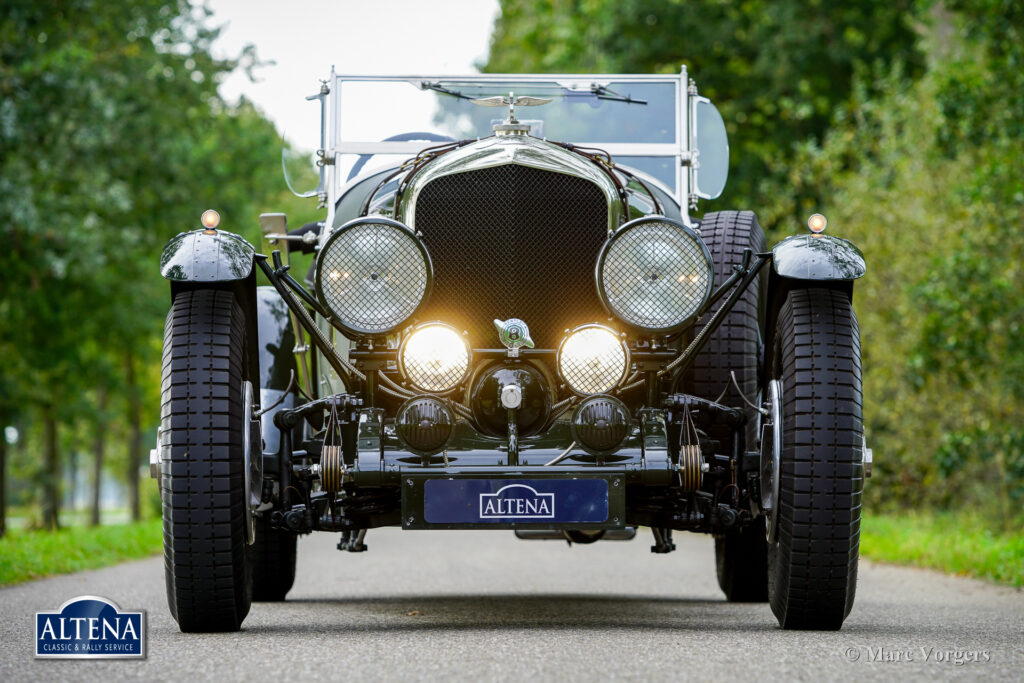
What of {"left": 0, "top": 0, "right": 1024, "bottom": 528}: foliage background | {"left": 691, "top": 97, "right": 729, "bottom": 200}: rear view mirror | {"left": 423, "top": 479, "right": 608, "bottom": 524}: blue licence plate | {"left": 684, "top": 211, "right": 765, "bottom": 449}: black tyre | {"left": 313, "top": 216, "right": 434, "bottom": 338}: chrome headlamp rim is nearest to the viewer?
Result: {"left": 423, "top": 479, "right": 608, "bottom": 524}: blue licence plate

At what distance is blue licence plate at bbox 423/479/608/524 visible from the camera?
5105mm

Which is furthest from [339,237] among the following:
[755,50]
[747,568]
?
[755,50]

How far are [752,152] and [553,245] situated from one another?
17.1m

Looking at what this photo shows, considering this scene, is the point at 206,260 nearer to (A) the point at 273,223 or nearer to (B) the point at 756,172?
(A) the point at 273,223

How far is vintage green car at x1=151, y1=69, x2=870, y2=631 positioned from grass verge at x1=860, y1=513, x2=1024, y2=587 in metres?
3.20

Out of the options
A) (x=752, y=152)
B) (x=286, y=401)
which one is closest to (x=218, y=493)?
(x=286, y=401)

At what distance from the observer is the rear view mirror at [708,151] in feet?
24.2

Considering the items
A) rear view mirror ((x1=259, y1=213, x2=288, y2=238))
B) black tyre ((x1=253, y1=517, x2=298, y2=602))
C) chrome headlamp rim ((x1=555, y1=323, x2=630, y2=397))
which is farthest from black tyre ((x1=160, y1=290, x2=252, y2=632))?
black tyre ((x1=253, y1=517, x2=298, y2=602))

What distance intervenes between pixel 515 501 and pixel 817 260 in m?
1.43

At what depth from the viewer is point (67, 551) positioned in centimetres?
1047

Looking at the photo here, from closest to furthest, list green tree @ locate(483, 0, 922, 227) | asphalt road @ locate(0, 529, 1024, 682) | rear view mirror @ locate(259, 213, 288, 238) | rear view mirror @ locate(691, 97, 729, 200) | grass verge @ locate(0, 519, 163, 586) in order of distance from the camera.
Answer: asphalt road @ locate(0, 529, 1024, 682), rear view mirror @ locate(259, 213, 288, 238), rear view mirror @ locate(691, 97, 729, 200), grass verge @ locate(0, 519, 163, 586), green tree @ locate(483, 0, 922, 227)

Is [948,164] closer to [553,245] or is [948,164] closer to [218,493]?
[553,245]

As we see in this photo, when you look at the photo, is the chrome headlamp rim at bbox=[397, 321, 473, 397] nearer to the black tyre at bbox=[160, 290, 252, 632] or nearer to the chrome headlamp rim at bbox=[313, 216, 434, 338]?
the chrome headlamp rim at bbox=[313, 216, 434, 338]

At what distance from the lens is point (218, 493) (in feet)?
16.9
